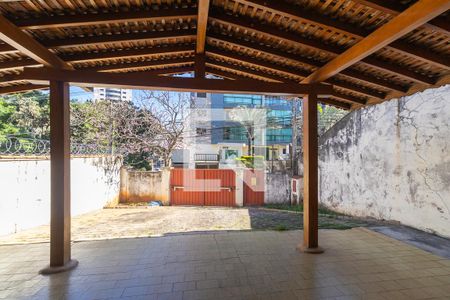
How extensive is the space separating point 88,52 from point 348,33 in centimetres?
341

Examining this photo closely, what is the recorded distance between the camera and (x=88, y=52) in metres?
3.37

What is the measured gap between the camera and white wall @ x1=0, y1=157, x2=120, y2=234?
4.99 metres

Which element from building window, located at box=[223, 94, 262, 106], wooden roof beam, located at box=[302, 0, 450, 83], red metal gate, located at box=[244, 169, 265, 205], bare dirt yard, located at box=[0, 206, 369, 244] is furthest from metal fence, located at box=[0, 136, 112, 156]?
building window, located at box=[223, 94, 262, 106]

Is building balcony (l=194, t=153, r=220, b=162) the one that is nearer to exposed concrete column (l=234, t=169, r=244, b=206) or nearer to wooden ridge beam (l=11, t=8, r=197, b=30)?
exposed concrete column (l=234, t=169, r=244, b=206)

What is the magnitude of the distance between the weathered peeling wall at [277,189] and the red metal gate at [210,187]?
4.52 ft

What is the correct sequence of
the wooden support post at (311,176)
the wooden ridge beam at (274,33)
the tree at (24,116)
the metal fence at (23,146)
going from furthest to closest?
1. the tree at (24,116)
2. the metal fence at (23,146)
3. the wooden support post at (311,176)
4. the wooden ridge beam at (274,33)

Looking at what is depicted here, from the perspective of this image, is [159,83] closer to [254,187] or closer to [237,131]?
[254,187]

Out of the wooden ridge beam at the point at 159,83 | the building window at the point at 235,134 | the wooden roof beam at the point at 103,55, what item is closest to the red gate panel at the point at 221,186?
the wooden ridge beam at the point at 159,83

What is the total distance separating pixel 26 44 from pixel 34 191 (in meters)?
4.52

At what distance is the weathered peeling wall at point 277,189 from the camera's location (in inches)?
376

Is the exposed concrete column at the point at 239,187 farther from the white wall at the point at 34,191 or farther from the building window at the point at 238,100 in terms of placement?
the building window at the point at 238,100

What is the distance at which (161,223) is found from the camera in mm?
6441

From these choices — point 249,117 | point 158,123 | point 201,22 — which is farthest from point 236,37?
point 249,117

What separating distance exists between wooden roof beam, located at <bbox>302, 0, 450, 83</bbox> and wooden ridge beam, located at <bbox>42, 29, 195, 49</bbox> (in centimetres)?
201
